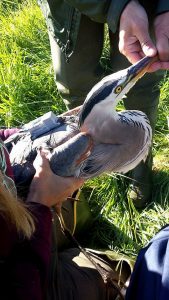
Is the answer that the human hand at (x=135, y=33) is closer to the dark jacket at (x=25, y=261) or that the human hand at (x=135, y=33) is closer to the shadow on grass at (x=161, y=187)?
the dark jacket at (x=25, y=261)

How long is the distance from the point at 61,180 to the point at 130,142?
0.34m

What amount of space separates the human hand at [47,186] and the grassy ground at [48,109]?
2.39 feet

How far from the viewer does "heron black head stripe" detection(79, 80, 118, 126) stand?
164 centimetres

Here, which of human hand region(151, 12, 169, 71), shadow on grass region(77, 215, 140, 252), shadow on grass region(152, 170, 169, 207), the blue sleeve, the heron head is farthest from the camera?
shadow on grass region(152, 170, 169, 207)

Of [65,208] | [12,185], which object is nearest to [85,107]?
[12,185]

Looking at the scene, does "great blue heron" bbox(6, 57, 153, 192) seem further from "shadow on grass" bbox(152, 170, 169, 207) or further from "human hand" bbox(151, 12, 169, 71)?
"shadow on grass" bbox(152, 170, 169, 207)

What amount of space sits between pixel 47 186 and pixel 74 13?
0.73 metres

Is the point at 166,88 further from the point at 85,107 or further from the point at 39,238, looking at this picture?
the point at 39,238

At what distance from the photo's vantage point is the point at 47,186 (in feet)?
5.09

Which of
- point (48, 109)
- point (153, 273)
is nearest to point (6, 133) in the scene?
point (153, 273)

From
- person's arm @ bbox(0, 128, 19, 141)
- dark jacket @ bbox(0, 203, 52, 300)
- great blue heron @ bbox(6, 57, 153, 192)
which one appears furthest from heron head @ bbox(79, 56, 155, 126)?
dark jacket @ bbox(0, 203, 52, 300)

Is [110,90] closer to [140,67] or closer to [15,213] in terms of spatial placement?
[140,67]

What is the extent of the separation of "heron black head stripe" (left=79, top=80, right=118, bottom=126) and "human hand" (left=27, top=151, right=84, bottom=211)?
202mm

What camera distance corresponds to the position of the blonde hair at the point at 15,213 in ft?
4.38
